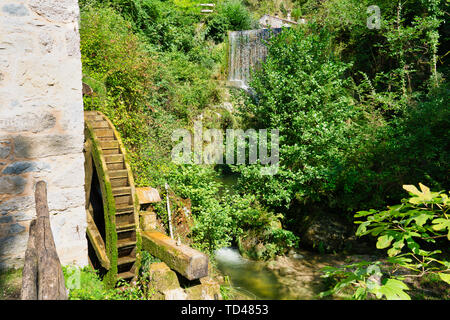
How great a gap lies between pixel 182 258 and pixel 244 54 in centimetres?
1118

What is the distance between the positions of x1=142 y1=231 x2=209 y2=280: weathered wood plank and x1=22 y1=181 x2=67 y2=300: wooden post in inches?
71.0

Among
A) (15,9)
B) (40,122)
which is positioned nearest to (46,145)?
(40,122)

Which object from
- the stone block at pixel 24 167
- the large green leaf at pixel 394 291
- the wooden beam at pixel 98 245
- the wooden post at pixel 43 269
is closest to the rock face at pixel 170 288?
the wooden beam at pixel 98 245

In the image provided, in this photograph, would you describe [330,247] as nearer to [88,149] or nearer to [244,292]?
[244,292]

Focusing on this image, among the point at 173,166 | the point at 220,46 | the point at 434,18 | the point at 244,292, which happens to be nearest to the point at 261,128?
the point at 173,166

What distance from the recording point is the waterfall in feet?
40.8

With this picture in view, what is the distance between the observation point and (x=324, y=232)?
290 inches

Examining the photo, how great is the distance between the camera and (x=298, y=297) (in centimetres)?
574

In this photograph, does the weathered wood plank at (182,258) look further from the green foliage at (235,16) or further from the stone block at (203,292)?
the green foliage at (235,16)

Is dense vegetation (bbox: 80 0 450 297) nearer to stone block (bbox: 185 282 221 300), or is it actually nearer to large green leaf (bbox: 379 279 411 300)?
stone block (bbox: 185 282 221 300)

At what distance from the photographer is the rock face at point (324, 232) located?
23.6ft

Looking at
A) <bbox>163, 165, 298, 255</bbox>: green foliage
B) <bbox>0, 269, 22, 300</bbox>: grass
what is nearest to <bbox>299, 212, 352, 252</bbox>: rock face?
<bbox>163, 165, 298, 255</bbox>: green foliage

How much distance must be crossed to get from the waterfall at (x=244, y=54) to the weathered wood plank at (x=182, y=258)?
370 inches

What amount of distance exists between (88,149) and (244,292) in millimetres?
3727
